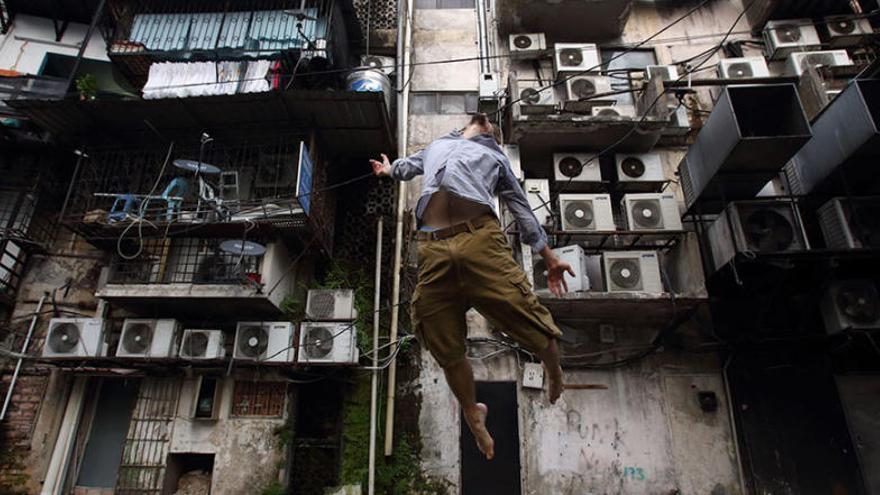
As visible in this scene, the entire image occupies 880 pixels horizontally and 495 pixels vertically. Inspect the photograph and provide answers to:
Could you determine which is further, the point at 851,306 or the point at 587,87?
the point at 587,87

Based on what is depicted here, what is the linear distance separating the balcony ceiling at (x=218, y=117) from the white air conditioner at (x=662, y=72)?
5714mm

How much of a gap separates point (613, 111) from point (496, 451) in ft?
20.6

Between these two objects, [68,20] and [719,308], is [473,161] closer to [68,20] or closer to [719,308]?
[719,308]

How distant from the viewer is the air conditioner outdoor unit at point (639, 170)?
8711mm

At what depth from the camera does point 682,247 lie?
25.6 feet

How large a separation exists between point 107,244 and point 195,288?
2169 millimetres

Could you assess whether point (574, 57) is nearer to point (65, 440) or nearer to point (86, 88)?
point (86, 88)

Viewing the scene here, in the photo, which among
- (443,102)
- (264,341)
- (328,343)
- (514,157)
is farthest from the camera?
(443,102)

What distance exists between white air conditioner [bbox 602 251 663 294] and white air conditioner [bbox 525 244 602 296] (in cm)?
29

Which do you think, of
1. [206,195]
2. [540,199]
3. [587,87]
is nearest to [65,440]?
[206,195]

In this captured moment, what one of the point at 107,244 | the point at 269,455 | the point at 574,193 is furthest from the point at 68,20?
the point at 574,193

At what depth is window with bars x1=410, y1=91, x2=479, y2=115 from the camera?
10232 millimetres

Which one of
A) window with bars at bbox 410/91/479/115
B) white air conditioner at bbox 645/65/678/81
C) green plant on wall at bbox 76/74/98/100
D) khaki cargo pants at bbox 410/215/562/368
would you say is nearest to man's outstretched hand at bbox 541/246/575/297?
khaki cargo pants at bbox 410/215/562/368

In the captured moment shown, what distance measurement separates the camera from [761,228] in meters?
7.10
